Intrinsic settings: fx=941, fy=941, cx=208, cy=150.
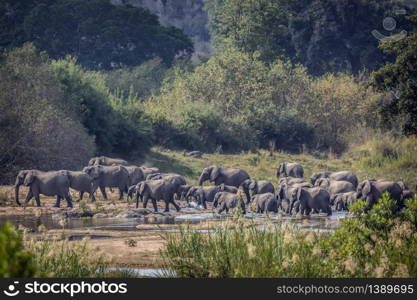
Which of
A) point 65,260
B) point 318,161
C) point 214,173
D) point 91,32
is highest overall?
point 91,32

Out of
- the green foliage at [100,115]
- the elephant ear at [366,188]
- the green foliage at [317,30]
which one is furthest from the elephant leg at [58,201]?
the green foliage at [317,30]

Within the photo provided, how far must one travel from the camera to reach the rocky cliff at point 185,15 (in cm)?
11875

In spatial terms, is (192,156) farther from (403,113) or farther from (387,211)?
(387,211)

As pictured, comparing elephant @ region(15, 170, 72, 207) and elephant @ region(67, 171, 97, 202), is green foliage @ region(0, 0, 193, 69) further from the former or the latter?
elephant @ region(15, 170, 72, 207)

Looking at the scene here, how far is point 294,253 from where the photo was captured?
544 inches

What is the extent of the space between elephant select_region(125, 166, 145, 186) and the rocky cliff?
3195 inches

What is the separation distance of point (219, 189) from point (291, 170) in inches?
361

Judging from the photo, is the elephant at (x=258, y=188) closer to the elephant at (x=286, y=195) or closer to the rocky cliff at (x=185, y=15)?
the elephant at (x=286, y=195)

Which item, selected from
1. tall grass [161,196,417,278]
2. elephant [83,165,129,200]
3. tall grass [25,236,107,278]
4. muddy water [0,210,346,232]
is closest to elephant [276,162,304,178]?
elephant [83,165,129,200]

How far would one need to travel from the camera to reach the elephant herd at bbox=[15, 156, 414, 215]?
101 ft

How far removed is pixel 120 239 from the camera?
22.7m

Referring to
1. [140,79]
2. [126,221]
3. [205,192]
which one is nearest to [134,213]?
[126,221]

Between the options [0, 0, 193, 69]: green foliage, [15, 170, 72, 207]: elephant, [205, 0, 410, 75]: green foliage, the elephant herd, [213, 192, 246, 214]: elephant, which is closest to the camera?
[213, 192, 246, 214]: elephant

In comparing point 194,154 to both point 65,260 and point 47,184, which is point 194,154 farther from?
point 65,260
